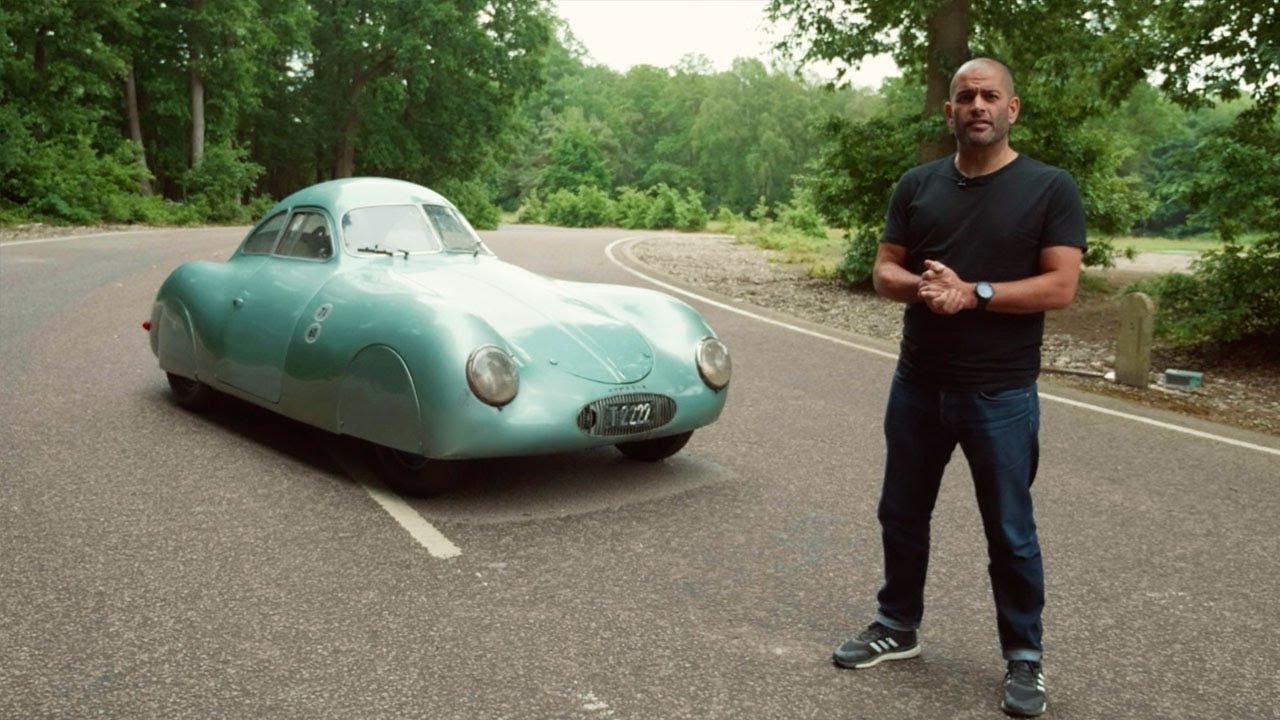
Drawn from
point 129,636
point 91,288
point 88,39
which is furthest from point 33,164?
point 129,636

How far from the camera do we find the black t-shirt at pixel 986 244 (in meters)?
3.45

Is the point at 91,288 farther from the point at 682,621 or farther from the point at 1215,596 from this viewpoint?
the point at 1215,596

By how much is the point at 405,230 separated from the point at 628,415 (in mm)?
1930

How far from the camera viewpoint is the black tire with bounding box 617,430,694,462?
619 centimetres

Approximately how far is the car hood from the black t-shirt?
213 cm

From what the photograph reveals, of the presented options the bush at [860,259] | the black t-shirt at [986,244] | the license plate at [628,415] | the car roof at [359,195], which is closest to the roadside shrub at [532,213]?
the bush at [860,259]

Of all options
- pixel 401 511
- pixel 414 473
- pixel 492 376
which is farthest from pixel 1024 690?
pixel 414 473

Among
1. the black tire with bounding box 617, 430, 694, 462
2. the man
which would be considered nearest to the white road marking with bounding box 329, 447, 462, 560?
the black tire with bounding box 617, 430, 694, 462

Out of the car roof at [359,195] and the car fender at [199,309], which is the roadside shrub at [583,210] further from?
the car roof at [359,195]

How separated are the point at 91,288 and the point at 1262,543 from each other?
1209 centimetres

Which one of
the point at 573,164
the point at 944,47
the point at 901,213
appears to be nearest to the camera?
the point at 901,213

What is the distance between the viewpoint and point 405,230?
6645mm

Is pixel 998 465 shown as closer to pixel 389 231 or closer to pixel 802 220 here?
pixel 389 231

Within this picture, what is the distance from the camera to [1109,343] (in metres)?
12.7
